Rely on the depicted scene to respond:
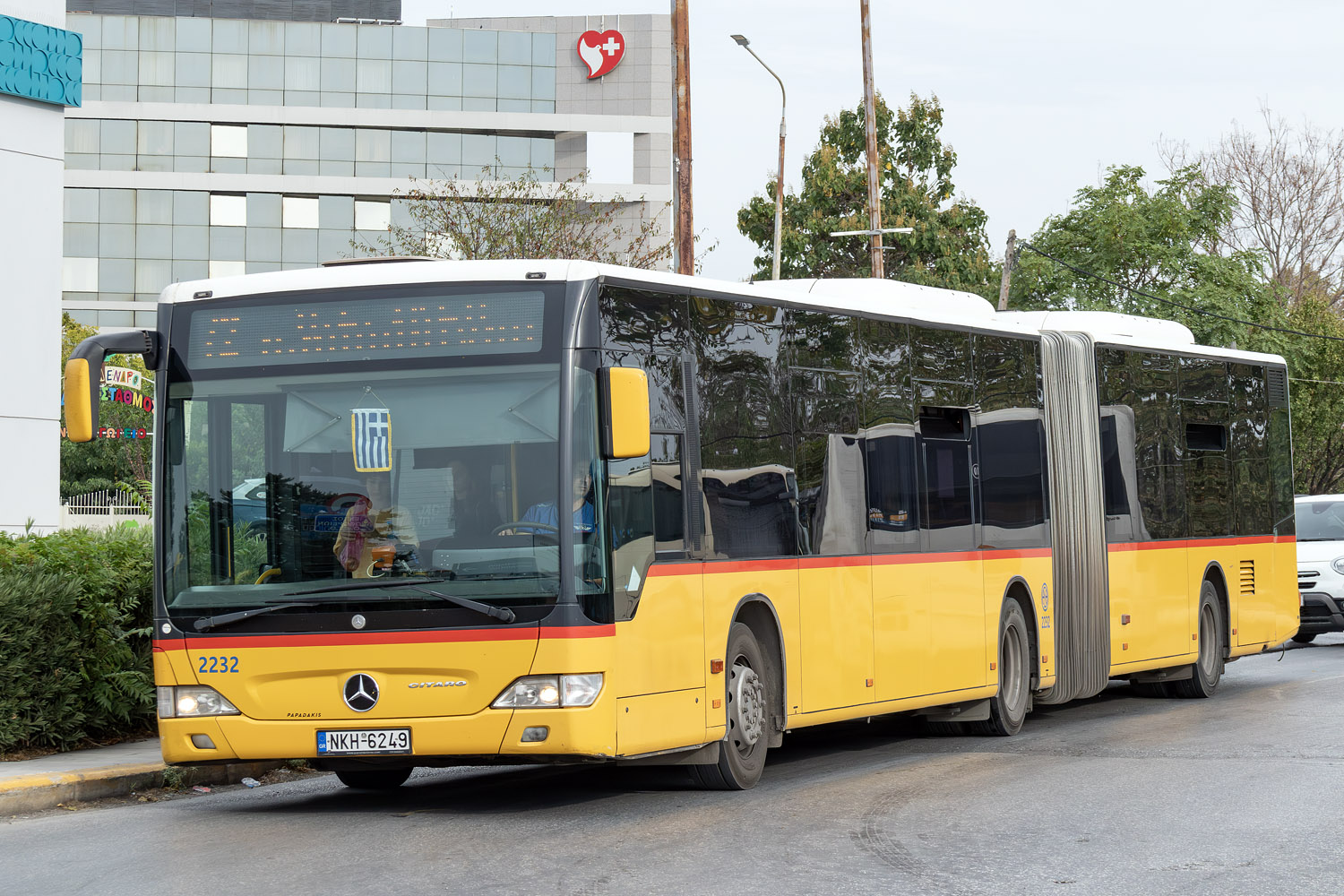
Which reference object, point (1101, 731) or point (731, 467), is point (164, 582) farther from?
point (1101, 731)

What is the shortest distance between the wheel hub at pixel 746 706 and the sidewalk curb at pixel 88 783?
3.73 meters

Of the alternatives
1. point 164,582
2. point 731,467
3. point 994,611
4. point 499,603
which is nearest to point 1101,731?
point 994,611

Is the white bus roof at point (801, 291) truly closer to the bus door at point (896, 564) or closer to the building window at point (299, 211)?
the bus door at point (896, 564)

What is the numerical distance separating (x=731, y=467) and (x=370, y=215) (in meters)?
62.7

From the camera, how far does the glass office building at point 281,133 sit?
2810 inches

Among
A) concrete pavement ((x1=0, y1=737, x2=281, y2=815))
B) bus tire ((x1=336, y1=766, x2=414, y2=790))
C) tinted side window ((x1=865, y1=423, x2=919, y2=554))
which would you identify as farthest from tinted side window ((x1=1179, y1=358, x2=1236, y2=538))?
concrete pavement ((x1=0, y1=737, x2=281, y2=815))

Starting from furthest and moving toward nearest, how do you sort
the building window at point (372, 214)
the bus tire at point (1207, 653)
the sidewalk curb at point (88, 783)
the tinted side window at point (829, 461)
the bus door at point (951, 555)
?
the building window at point (372, 214) < the bus tire at point (1207, 653) < the bus door at point (951, 555) < the tinted side window at point (829, 461) < the sidewalk curb at point (88, 783)

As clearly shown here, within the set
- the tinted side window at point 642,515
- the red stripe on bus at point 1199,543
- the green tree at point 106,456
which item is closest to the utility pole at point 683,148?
the red stripe on bus at point 1199,543

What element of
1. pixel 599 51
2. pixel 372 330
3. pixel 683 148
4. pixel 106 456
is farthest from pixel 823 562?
pixel 599 51

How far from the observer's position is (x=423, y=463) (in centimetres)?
970

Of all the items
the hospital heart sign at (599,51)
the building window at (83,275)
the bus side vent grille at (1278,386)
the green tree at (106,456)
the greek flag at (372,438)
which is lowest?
the greek flag at (372,438)

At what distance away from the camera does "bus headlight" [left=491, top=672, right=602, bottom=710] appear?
9500mm

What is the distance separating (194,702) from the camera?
10.0 meters

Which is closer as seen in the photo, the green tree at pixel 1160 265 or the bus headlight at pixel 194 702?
the bus headlight at pixel 194 702
